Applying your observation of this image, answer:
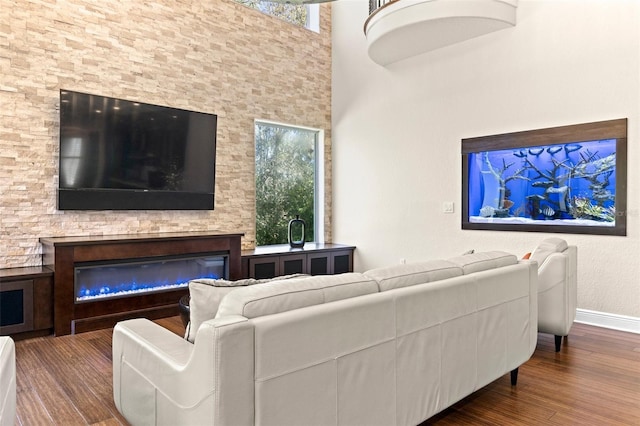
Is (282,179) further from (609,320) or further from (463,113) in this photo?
(609,320)

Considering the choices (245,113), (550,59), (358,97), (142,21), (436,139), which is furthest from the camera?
(358,97)

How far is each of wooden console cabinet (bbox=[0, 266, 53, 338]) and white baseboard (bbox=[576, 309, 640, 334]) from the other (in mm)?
4955

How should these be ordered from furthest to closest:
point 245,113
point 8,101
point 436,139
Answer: point 245,113 < point 436,139 < point 8,101

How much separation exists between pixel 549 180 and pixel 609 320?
1443mm

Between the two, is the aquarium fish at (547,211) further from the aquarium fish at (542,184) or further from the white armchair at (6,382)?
the white armchair at (6,382)

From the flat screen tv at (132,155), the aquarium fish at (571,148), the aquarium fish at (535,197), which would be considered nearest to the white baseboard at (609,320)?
the aquarium fish at (535,197)

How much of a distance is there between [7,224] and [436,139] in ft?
15.4

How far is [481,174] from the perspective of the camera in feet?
15.9

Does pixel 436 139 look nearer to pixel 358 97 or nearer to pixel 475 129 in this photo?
pixel 475 129

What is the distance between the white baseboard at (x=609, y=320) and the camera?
12.5 feet

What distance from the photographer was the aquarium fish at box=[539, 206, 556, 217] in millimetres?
4309

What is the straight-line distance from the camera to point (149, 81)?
479 centimetres

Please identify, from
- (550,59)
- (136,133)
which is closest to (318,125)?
(136,133)

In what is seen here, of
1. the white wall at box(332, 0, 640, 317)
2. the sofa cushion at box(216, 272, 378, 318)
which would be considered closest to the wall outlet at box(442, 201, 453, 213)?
the white wall at box(332, 0, 640, 317)
